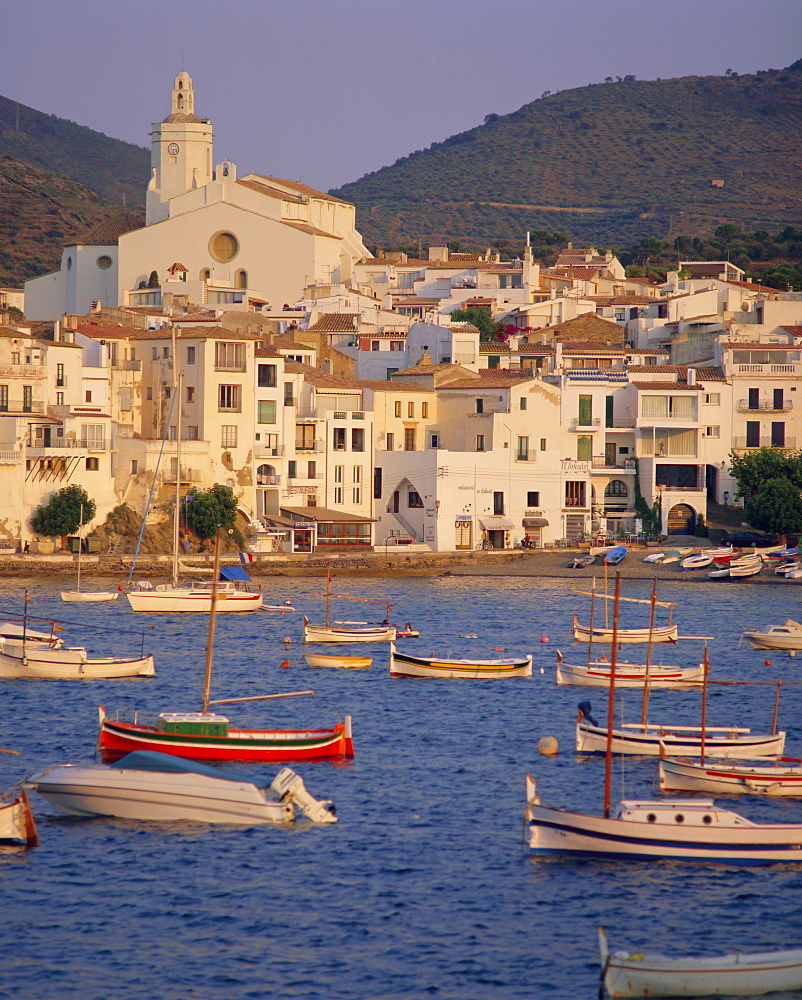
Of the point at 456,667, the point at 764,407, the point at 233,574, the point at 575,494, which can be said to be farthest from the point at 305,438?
the point at 456,667

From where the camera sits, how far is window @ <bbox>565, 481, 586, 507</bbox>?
250 feet

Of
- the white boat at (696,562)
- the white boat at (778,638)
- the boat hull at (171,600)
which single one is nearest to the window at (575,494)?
the white boat at (696,562)

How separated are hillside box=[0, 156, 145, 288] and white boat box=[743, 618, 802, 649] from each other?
108 meters

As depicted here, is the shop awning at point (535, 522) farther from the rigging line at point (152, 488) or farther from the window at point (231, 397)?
the rigging line at point (152, 488)

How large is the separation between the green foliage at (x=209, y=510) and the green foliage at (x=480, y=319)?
98.2 ft

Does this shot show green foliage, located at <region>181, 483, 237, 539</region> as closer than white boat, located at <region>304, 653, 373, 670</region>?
No

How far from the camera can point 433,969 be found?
2038 centimetres

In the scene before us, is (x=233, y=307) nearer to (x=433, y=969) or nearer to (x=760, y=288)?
(x=760, y=288)

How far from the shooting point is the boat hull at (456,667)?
1693 inches

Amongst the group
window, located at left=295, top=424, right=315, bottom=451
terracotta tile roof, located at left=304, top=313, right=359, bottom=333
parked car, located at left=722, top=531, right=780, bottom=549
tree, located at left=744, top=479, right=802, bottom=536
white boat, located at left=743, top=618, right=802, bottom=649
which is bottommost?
white boat, located at left=743, top=618, right=802, bottom=649

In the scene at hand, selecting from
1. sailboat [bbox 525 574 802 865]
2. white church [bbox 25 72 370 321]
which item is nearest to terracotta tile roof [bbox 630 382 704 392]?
white church [bbox 25 72 370 321]

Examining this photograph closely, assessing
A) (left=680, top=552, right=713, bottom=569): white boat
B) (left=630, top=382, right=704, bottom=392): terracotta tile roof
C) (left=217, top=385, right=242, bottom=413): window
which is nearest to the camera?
(left=680, top=552, right=713, bottom=569): white boat

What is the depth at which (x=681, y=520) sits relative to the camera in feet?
248

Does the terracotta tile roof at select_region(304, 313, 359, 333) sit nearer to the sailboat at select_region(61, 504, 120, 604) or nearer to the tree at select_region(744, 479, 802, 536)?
the tree at select_region(744, 479, 802, 536)
